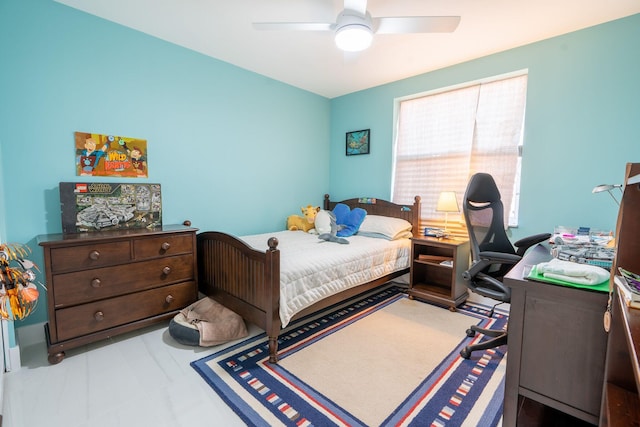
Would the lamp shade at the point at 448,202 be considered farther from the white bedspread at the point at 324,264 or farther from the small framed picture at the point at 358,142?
the small framed picture at the point at 358,142

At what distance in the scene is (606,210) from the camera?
2.39 metres

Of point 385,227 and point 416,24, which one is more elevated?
point 416,24

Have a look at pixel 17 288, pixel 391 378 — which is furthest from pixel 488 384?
pixel 17 288

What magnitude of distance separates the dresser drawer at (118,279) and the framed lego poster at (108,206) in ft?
1.54

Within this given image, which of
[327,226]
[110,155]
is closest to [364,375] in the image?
[327,226]

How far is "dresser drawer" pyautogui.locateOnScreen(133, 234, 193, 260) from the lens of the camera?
223cm

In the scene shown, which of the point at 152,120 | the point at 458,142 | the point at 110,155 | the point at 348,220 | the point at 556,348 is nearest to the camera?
the point at 556,348

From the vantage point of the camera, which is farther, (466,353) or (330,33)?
(330,33)

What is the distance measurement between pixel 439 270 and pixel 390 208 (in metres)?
0.95

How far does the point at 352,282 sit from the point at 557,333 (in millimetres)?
1564

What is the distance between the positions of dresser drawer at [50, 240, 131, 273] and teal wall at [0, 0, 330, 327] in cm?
46

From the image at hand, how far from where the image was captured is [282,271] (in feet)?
6.73

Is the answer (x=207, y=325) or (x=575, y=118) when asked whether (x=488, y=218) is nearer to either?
(x=575, y=118)

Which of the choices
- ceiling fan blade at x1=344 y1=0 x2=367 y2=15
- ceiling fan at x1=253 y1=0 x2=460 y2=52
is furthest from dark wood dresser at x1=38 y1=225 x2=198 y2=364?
ceiling fan blade at x1=344 y1=0 x2=367 y2=15
